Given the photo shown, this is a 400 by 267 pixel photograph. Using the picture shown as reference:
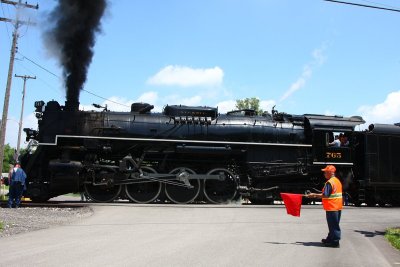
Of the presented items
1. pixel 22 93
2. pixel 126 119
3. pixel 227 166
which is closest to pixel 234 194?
pixel 227 166

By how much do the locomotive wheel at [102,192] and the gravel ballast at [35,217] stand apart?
2366 mm

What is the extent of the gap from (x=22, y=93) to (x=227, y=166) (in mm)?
37171

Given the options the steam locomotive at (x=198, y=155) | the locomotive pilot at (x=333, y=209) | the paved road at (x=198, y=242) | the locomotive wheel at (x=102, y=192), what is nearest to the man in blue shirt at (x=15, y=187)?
the steam locomotive at (x=198, y=155)

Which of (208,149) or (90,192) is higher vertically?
(208,149)

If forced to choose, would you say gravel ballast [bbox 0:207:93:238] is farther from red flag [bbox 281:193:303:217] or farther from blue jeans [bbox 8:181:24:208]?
red flag [bbox 281:193:303:217]

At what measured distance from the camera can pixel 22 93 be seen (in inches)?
1890

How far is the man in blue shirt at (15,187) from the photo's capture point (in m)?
14.5

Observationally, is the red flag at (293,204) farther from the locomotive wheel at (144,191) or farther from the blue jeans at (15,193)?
the blue jeans at (15,193)

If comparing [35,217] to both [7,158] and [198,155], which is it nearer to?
[198,155]

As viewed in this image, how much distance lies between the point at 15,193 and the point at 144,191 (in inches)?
177

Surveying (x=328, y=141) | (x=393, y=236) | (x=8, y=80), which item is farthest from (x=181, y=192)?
(x=8, y=80)

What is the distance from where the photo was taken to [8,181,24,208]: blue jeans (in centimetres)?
1447

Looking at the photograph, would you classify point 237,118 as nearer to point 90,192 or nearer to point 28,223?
point 90,192

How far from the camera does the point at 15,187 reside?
14555mm
